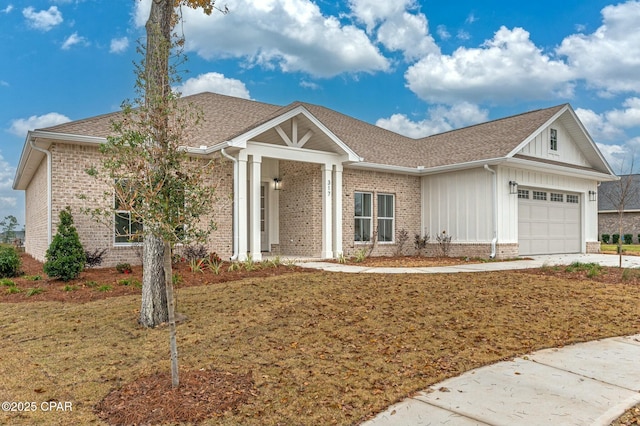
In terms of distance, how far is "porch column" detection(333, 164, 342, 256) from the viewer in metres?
14.4

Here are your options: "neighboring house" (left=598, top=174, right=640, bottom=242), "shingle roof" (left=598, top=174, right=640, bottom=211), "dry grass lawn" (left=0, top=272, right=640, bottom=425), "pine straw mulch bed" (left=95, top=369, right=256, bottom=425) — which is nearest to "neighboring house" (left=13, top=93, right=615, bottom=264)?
"dry grass lawn" (left=0, top=272, right=640, bottom=425)

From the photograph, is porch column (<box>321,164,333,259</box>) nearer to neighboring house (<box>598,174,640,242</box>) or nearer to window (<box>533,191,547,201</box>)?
window (<box>533,191,547,201</box>)

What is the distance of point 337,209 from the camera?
14406 mm

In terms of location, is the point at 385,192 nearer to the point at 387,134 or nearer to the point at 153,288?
the point at 387,134

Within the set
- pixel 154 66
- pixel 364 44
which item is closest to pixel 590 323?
pixel 154 66

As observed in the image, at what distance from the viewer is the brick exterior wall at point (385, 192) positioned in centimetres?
1546

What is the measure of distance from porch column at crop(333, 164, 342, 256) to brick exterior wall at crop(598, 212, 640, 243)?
27211 mm

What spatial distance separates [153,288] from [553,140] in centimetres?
1662

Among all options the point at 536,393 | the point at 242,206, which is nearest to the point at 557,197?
the point at 242,206

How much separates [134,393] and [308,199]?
1111 centimetres


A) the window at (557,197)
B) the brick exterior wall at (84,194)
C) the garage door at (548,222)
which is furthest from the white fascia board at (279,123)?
the window at (557,197)

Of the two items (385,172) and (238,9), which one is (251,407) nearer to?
(238,9)

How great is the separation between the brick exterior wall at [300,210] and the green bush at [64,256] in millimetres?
7044

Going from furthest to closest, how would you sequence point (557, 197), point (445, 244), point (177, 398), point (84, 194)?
point (557, 197)
point (445, 244)
point (84, 194)
point (177, 398)
